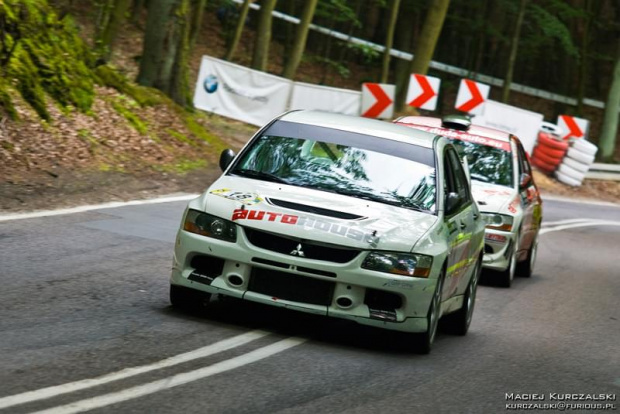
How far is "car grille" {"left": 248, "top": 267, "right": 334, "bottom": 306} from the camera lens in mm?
8258

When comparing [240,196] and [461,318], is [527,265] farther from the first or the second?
[240,196]

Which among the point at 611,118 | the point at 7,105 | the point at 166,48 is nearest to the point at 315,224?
the point at 7,105

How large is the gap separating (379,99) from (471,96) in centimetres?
332

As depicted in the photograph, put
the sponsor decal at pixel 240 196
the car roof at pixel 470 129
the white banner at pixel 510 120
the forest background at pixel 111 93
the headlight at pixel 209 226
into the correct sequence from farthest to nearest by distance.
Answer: the white banner at pixel 510 120 < the forest background at pixel 111 93 < the car roof at pixel 470 129 < the sponsor decal at pixel 240 196 < the headlight at pixel 209 226

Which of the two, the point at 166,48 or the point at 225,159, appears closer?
the point at 225,159

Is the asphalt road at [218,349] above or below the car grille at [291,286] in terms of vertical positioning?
below

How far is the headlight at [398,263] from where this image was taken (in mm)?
8219

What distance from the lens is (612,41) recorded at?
5609 cm

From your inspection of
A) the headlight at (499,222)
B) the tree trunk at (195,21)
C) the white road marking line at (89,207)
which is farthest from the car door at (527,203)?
the tree trunk at (195,21)

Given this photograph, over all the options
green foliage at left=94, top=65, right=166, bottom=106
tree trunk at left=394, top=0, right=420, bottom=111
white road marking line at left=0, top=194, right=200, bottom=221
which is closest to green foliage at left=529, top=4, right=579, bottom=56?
tree trunk at left=394, top=0, right=420, bottom=111

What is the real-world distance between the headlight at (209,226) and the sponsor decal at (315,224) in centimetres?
10

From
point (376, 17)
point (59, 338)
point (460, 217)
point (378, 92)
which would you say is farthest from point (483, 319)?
point (376, 17)

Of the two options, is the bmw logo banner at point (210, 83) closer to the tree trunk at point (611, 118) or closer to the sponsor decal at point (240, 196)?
the tree trunk at point (611, 118)

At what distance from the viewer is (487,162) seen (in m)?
14.8
